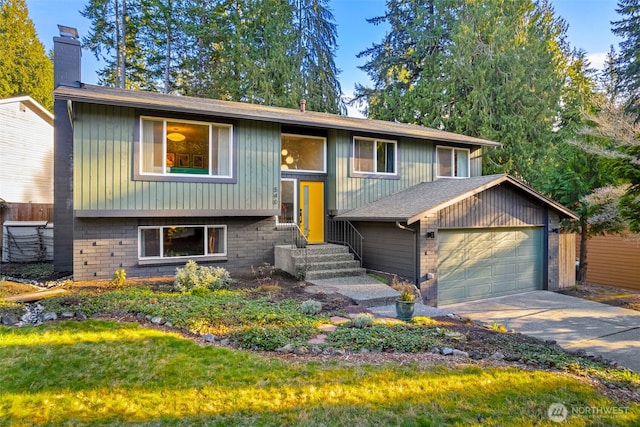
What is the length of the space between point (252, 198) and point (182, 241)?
2.06m

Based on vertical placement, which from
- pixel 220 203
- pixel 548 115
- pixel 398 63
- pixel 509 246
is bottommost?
pixel 509 246

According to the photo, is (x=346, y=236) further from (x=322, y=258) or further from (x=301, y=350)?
(x=301, y=350)

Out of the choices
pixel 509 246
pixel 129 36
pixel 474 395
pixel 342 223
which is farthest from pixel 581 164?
pixel 129 36

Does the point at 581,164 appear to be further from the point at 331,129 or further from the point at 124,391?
the point at 124,391

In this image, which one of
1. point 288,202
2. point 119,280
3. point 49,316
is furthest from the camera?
point 288,202

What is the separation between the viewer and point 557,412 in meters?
3.48

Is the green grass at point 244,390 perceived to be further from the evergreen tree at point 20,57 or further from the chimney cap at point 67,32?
the evergreen tree at point 20,57

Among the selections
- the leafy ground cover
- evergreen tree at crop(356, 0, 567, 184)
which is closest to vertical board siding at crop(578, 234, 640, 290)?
evergreen tree at crop(356, 0, 567, 184)

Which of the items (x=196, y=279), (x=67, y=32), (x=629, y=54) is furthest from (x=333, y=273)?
(x=629, y=54)

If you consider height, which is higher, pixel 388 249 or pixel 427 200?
pixel 427 200

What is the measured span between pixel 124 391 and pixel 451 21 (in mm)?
23684

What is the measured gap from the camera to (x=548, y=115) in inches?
697

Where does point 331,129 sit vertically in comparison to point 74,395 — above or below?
above

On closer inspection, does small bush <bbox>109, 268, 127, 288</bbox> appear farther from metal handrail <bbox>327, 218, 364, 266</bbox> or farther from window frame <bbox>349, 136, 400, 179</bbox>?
window frame <bbox>349, 136, 400, 179</bbox>
